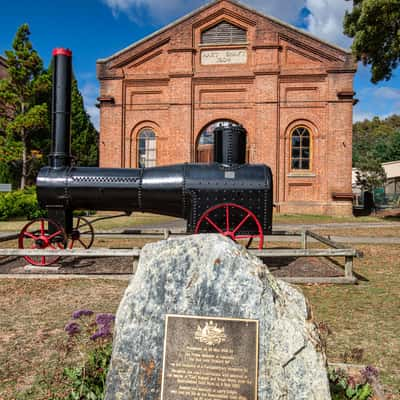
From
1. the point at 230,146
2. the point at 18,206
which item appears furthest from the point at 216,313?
the point at 18,206

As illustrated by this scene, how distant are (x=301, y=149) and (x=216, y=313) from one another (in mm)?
17180

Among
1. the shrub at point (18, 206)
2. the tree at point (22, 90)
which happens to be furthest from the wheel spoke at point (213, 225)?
the tree at point (22, 90)

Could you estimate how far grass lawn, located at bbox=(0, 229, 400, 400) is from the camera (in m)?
2.98

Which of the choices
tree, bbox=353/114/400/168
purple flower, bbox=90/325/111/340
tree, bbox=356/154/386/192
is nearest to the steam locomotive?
purple flower, bbox=90/325/111/340

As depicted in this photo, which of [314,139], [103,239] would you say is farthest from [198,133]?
[103,239]

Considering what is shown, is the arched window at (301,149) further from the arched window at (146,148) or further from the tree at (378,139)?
the tree at (378,139)

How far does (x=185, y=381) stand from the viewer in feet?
6.73

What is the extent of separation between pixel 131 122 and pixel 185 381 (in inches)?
708

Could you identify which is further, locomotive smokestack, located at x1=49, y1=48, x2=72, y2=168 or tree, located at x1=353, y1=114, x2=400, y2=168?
tree, located at x1=353, y1=114, x2=400, y2=168

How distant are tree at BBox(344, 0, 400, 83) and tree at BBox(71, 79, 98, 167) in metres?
18.7

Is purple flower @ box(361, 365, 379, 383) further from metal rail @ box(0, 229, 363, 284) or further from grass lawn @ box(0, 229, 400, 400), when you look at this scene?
metal rail @ box(0, 229, 363, 284)

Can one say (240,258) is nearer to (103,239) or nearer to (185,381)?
(185,381)

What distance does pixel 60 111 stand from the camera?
6.39m

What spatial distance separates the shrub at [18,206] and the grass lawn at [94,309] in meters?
10.8
